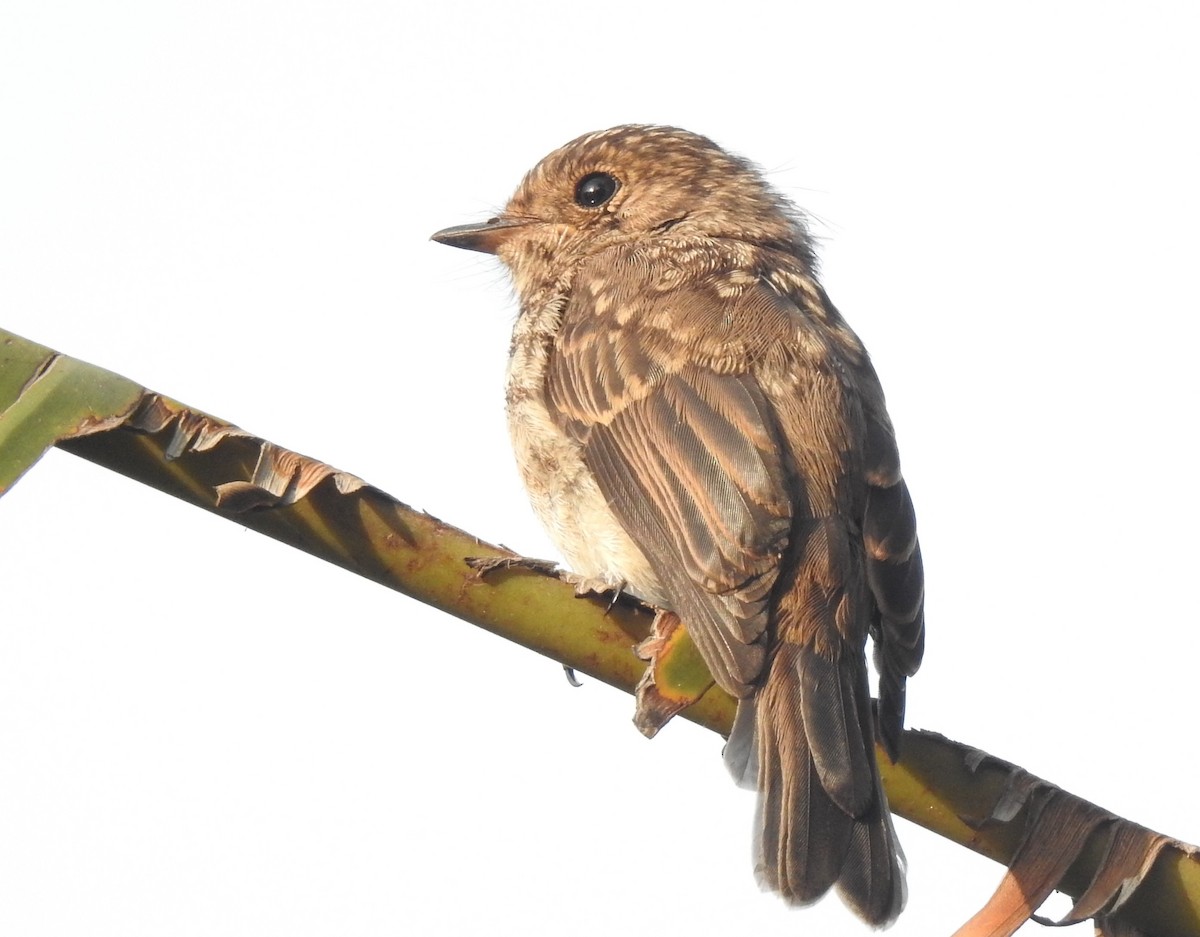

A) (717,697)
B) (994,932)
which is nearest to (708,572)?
(717,697)

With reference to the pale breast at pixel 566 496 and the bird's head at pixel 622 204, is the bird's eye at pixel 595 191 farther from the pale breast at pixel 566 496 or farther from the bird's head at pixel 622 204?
the pale breast at pixel 566 496

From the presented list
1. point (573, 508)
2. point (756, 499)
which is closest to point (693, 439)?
point (756, 499)

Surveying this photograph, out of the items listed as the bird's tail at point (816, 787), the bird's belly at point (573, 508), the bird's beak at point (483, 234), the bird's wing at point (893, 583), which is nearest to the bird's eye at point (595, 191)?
the bird's beak at point (483, 234)

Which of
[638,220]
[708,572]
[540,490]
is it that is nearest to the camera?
[708,572]

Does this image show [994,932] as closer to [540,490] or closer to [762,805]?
[762,805]

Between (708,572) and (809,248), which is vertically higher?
(809,248)

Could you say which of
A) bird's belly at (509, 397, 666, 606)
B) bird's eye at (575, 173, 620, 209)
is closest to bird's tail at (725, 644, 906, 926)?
bird's belly at (509, 397, 666, 606)
